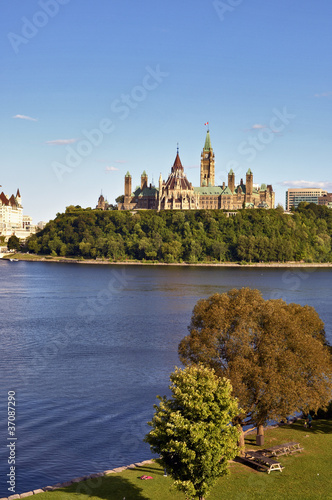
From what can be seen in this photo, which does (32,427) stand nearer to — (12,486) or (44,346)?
(12,486)

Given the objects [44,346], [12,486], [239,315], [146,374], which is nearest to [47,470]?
[12,486]

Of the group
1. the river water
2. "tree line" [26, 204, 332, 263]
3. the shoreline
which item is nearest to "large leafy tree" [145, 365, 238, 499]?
the shoreline

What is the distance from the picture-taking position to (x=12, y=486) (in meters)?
22.0

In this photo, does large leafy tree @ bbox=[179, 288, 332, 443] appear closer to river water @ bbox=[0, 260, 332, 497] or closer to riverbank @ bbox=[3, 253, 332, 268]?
river water @ bbox=[0, 260, 332, 497]

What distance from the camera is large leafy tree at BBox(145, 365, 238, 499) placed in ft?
57.7

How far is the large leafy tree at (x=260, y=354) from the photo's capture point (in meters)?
23.4

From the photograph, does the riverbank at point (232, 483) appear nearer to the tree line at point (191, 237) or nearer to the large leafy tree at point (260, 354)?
the large leafy tree at point (260, 354)

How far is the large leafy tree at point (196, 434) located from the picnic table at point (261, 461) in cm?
340

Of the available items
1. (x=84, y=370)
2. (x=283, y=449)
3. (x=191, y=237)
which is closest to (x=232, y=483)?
(x=283, y=449)

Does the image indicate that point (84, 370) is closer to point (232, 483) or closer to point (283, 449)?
point (283, 449)

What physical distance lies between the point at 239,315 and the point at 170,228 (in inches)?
6436

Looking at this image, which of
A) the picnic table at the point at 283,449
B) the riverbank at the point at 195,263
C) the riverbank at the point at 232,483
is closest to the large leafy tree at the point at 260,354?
the picnic table at the point at 283,449

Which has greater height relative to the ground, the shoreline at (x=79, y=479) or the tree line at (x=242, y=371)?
the tree line at (x=242, y=371)

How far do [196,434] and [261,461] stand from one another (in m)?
5.95
